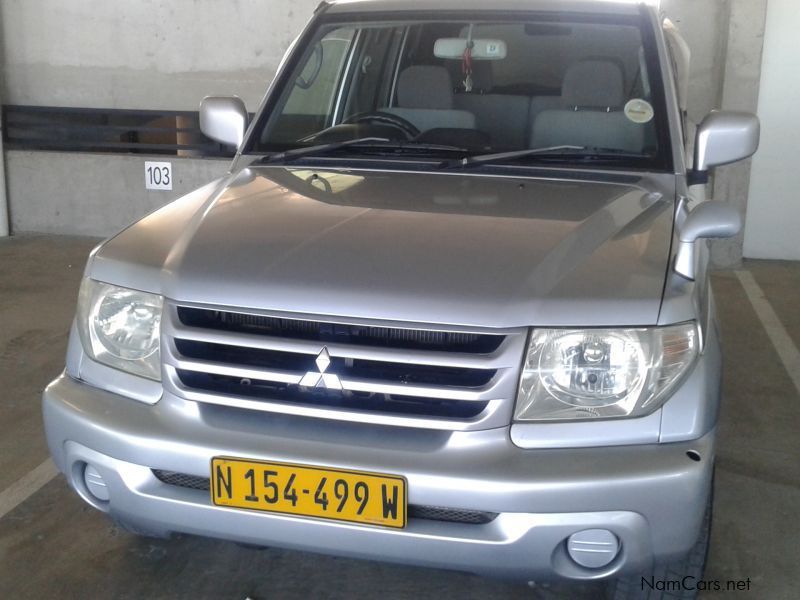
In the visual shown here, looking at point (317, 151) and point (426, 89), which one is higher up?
point (426, 89)

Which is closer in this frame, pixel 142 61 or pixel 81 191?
pixel 142 61

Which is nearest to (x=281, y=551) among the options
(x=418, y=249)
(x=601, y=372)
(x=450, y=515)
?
(x=450, y=515)

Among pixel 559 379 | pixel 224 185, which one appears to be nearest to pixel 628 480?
pixel 559 379

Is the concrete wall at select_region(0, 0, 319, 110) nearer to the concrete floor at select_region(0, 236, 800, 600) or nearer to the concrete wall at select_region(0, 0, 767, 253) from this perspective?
the concrete wall at select_region(0, 0, 767, 253)

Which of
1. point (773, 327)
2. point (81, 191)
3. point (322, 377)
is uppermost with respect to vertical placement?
point (322, 377)

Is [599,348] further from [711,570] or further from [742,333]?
[742,333]

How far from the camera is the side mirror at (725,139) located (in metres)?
3.10

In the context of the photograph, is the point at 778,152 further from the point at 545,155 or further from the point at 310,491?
the point at 310,491

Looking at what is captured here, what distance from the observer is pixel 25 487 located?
11.2 feet

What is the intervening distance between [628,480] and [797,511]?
1.62 m

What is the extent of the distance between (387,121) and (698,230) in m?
1.44

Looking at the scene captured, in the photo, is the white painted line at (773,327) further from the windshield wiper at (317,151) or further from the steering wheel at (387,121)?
the windshield wiper at (317,151)

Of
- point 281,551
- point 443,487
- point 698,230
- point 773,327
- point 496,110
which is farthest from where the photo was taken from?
point 773,327

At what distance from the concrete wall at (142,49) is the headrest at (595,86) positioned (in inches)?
178
